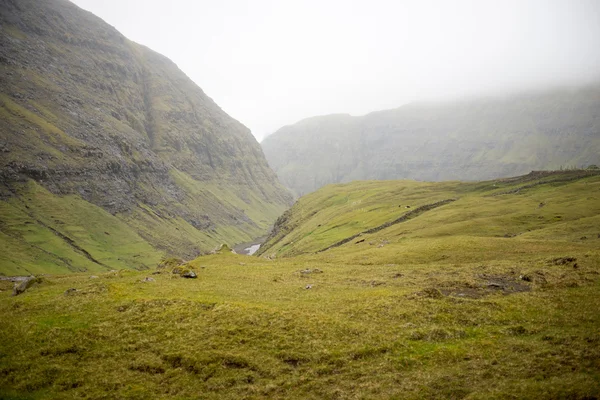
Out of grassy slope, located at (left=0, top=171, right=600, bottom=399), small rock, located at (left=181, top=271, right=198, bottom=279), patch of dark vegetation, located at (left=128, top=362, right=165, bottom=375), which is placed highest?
grassy slope, located at (left=0, top=171, right=600, bottom=399)

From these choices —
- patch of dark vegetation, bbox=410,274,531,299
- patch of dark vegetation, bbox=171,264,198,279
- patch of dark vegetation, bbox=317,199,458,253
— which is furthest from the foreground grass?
patch of dark vegetation, bbox=317,199,458,253

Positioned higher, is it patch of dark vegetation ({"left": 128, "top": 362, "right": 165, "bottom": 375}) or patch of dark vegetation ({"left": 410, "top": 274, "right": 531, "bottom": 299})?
patch of dark vegetation ({"left": 410, "top": 274, "right": 531, "bottom": 299})

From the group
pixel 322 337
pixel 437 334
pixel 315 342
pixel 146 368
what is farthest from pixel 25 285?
pixel 437 334

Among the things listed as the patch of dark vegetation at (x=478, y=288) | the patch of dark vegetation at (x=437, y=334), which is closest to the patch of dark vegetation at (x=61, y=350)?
the patch of dark vegetation at (x=437, y=334)

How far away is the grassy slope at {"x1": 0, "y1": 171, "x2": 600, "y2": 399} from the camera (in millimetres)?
21641

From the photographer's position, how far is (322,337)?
28.1 metres

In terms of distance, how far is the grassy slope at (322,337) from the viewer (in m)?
21.6

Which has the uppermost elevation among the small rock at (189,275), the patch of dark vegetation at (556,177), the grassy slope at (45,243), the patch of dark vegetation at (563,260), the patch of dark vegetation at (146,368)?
the patch of dark vegetation at (556,177)

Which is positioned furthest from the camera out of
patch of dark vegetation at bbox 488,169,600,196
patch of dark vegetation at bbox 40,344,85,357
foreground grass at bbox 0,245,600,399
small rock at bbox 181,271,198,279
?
patch of dark vegetation at bbox 488,169,600,196

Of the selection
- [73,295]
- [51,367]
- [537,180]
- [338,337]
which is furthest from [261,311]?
[537,180]

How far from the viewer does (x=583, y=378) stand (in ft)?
61.3

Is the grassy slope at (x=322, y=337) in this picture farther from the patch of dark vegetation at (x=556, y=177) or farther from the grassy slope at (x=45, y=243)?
the grassy slope at (x=45, y=243)

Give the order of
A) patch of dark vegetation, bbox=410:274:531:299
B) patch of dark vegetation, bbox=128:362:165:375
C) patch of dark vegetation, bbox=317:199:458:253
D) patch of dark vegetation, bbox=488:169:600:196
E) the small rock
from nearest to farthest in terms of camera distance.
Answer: patch of dark vegetation, bbox=128:362:165:375 < patch of dark vegetation, bbox=410:274:531:299 < the small rock < patch of dark vegetation, bbox=317:199:458:253 < patch of dark vegetation, bbox=488:169:600:196

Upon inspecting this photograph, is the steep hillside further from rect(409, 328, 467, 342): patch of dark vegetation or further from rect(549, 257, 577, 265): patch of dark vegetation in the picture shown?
rect(409, 328, 467, 342): patch of dark vegetation
